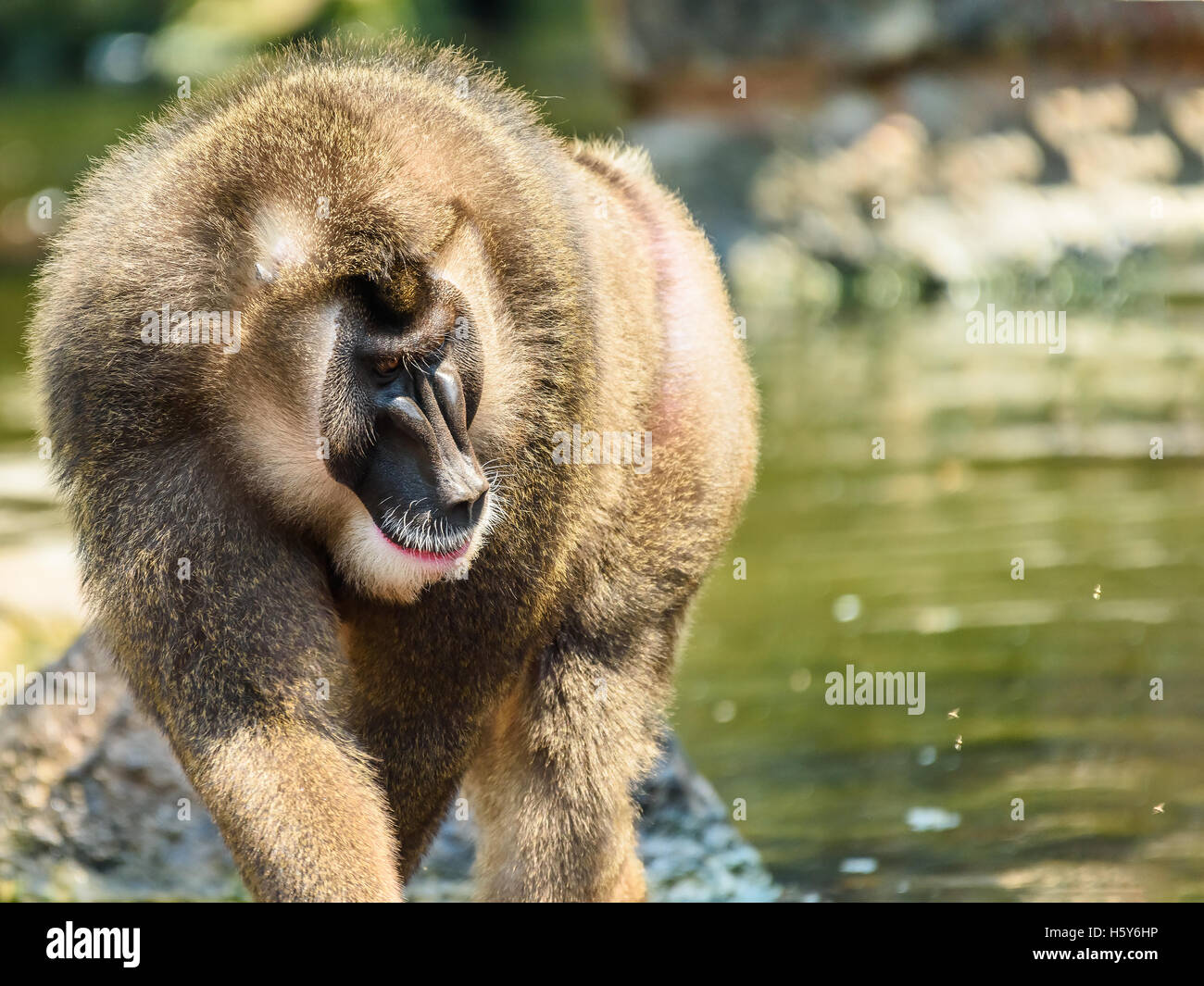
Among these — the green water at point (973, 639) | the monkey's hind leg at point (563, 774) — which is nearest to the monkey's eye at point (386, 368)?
the monkey's hind leg at point (563, 774)

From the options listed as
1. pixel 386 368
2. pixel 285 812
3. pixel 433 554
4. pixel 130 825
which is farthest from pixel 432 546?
pixel 130 825

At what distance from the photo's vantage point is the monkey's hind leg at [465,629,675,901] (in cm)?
495

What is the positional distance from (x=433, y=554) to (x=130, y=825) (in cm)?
259

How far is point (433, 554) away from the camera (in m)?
4.14

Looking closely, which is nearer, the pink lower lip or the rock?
the pink lower lip

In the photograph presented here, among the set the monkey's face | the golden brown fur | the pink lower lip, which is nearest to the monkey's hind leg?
the golden brown fur

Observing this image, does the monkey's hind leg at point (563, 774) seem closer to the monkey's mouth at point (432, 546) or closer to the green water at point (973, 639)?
the monkey's mouth at point (432, 546)

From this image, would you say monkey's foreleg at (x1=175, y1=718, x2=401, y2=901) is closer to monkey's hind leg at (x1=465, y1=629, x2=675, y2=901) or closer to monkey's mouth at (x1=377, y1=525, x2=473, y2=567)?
monkey's mouth at (x1=377, y1=525, x2=473, y2=567)

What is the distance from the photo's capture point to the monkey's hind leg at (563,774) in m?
4.95

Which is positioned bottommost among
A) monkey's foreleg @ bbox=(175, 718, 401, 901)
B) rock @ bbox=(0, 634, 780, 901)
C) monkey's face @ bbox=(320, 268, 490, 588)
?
monkey's foreleg @ bbox=(175, 718, 401, 901)

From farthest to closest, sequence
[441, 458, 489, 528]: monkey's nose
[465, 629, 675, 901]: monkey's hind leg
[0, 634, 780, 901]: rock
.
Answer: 1. [0, 634, 780, 901]: rock
2. [465, 629, 675, 901]: monkey's hind leg
3. [441, 458, 489, 528]: monkey's nose

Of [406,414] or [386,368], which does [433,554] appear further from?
[386,368]

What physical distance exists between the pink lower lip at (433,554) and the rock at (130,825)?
7.22 feet

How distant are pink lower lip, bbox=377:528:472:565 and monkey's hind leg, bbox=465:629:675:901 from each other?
81cm
